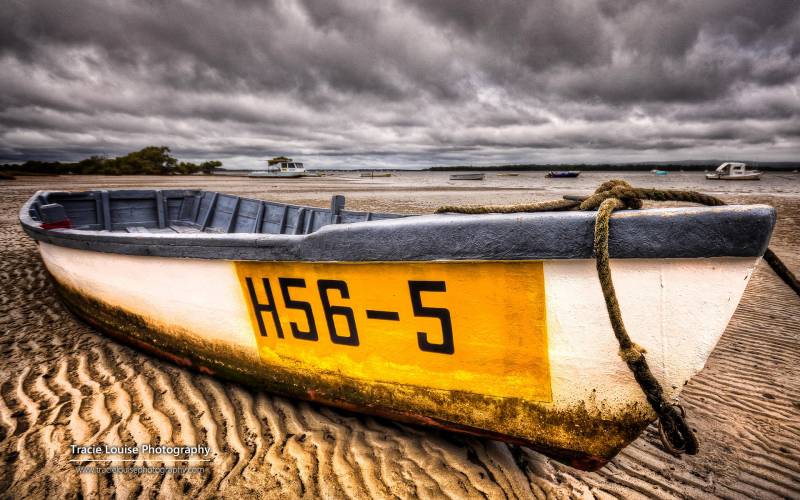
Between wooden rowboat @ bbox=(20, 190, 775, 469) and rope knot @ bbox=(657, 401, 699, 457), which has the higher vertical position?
wooden rowboat @ bbox=(20, 190, 775, 469)

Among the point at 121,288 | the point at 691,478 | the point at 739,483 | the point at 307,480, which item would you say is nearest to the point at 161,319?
the point at 121,288

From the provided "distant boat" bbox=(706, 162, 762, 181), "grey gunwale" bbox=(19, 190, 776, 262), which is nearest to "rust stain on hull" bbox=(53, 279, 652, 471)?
"grey gunwale" bbox=(19, 190, 776, 262)

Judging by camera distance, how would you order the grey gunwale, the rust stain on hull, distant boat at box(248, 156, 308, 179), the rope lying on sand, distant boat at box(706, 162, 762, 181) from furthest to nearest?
distant boat at box(248, 156, 308, 179)
distant boat at box(706, 162, 762, 181)
the rust stain on hull
the rope lying on sand
the grey gunwale

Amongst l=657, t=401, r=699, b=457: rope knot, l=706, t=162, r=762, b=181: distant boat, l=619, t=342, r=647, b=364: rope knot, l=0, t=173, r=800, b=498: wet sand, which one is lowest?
l=706, t=162, r=762, b=181: distant boat

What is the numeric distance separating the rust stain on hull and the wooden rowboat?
1 cm

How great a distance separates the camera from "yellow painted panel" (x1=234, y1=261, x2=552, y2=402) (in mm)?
1835

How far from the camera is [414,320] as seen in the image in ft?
6.68

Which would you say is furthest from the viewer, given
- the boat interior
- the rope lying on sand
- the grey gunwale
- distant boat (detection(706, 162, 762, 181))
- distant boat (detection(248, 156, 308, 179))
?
distant boat (detection(248, 156, 308, 179))

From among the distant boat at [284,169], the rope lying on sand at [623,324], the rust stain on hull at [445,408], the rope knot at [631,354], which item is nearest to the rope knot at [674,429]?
the rope lying on sand at [623,324]

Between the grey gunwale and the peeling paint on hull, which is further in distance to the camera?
the peeling paint on hull

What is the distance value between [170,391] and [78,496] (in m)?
0.93

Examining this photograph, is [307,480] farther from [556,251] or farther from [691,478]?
[691,478]

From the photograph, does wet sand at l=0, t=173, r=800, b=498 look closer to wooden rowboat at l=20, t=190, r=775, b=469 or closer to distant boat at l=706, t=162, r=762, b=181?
wooden rowboat at l=20, t=190, r=775, b=469

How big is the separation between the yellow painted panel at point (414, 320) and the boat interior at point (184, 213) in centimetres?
298
